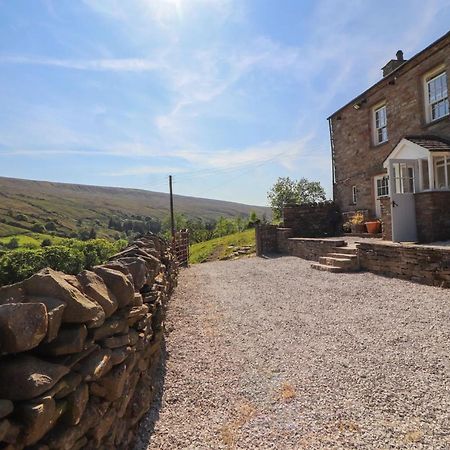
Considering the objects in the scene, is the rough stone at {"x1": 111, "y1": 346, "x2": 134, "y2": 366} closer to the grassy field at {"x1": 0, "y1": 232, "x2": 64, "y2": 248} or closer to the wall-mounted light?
the wall-mounted light

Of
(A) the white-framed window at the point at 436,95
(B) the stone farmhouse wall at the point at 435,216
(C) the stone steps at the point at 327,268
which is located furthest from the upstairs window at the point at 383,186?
(C) the stone steps at the point at 327,268

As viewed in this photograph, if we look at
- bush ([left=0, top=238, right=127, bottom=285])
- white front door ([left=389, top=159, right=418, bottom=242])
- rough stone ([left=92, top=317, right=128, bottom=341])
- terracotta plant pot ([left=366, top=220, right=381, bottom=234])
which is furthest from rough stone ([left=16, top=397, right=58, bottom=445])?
bush ([left=0, top=238, right=127, bottom=285])

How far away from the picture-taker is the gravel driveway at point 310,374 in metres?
2.74

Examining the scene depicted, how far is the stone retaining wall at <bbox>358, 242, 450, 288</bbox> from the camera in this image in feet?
22.5

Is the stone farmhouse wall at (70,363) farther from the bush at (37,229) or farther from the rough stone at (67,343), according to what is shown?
the bush at (37,229)

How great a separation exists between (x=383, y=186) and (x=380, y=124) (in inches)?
106

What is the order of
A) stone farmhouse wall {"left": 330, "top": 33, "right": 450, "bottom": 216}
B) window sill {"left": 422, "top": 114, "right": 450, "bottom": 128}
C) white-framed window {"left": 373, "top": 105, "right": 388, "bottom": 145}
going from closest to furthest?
window sill {"left": 422, "top": 114, "right": 450, "bottom": 128} < stone farmhouse wall {"left": 330, "top": 33, "right": 450, "bottom": 216} < white-framed window {"left": 373, "top": 105, "right": 388, "bottom": 145}

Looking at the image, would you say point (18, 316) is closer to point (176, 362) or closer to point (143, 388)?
point (143, 388)

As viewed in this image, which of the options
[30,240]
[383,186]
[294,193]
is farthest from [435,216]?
[30,240]

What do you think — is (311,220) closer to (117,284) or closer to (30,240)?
(117,284)

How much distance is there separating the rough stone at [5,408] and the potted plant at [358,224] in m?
14.1

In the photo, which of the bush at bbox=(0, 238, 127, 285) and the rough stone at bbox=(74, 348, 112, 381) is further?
the bush at bbox=(0, 238, 127, 285)

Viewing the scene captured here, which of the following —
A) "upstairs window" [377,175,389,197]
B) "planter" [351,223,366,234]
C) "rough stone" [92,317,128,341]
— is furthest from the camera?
"upstairs window" [377,175,389,197]

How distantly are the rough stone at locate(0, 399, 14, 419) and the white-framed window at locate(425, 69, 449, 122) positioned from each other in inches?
521
